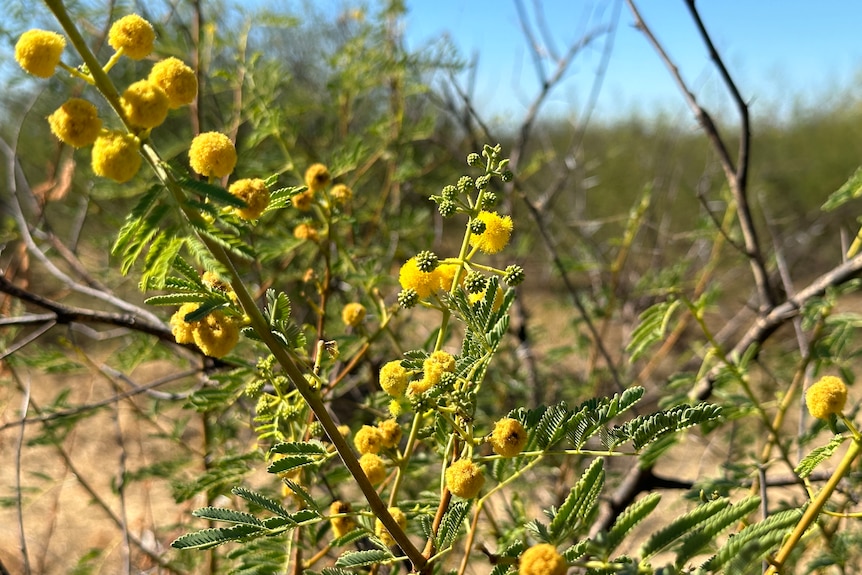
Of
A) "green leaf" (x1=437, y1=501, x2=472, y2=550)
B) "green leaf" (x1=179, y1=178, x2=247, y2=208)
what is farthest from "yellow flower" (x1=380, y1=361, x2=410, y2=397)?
"green leaf" (x1=179, y1=178, x2=247, y2=208)

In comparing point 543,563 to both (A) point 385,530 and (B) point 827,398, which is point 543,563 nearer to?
(A) point 385,530

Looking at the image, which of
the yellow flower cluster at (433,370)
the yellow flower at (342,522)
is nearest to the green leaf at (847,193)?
the yellow flower cluster at (433,370)

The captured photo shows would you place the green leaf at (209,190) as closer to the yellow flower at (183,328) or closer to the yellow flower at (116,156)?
the yellow flower at (116,156)

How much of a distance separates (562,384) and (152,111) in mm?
2265

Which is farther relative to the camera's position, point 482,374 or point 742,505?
point 482,374

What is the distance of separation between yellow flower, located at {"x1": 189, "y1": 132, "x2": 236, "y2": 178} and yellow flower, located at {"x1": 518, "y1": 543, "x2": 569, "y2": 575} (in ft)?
1.40

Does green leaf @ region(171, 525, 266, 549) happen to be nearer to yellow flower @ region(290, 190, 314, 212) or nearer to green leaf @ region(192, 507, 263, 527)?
green leaf @ region(192, 507, 263, 527)

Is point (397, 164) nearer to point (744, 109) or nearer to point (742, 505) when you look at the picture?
point (744, 109)

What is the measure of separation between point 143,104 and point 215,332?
218 millimetres

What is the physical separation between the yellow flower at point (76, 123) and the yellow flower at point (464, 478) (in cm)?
43

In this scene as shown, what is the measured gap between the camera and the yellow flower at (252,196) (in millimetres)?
564

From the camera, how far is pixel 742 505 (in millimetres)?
504

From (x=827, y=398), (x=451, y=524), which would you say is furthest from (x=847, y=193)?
(x=451, y=524)

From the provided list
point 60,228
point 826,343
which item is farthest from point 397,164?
point 60,228
